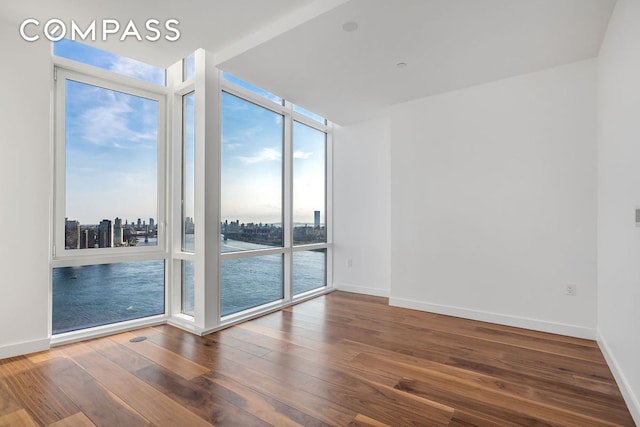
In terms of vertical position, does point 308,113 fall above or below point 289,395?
above

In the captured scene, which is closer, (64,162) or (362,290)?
(64,162)

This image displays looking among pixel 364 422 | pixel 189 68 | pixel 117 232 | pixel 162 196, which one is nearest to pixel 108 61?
pixel 189 68

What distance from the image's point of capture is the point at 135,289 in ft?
11.3

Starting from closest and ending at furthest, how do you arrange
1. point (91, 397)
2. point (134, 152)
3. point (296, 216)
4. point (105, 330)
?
1. point (91, 397)
2. point (105, 330)
3. point (134, 152)
4. point (296, 216)

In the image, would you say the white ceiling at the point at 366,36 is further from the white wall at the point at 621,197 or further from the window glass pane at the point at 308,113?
the window glass pane at the point at 308,113

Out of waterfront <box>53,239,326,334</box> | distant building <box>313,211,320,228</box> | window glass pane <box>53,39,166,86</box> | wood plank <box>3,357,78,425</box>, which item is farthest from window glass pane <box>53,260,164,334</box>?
distant building <box>313,211,320,228</box>

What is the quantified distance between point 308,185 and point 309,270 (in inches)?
52.9

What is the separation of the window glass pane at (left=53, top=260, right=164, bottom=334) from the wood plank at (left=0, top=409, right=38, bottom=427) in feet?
4.13

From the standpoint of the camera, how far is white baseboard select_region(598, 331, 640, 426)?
179 cm

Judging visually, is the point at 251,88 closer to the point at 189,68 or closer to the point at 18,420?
the point at 189,68

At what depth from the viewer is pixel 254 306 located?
3.88 meters

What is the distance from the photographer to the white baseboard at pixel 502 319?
3.07m

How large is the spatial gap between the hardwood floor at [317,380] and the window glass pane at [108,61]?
271cm

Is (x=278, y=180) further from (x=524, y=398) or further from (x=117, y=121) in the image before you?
(x=524, y=398)
